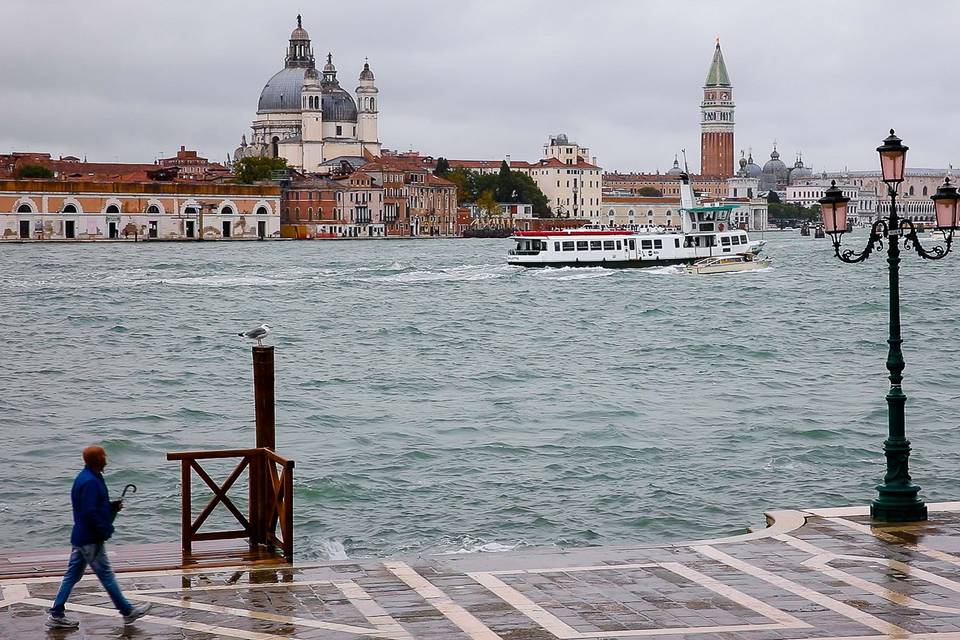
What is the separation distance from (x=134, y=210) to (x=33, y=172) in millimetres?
14380

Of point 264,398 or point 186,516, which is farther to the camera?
point 264,398

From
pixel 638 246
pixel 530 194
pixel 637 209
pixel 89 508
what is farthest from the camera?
pixel 637 209

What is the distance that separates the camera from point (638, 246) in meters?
53.8

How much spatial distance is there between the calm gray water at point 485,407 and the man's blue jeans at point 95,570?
3.66 m

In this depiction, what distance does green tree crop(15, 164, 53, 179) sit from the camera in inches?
3875

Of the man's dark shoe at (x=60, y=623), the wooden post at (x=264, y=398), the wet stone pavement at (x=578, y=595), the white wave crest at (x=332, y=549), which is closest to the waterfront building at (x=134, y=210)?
the white wave crest at (x=332, y=549)

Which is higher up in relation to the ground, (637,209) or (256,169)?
(256,169)

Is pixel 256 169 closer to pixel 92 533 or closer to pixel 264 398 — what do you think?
pixel 264 398

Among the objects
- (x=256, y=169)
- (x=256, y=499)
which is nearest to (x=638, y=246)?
(x=256, y=499)

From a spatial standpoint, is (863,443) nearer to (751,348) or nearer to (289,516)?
(289,516)

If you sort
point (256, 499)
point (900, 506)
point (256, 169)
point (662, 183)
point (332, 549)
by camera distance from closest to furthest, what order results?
point (900, 506)
point (256, 499)
point (332, 549)
point (256, 169)
point (662, 183)

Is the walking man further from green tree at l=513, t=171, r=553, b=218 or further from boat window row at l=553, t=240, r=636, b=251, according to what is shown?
green tree at l=513, t=171, r=553, b=218

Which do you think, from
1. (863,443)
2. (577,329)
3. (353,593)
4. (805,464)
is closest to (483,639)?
(353,593)

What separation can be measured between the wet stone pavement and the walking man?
115 mm
